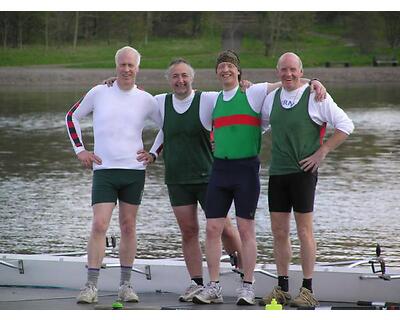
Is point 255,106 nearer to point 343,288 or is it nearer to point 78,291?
point 343,288

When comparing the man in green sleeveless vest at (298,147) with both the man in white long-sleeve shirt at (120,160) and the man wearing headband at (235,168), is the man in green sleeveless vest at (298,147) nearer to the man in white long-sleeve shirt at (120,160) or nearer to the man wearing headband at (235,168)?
the man wearing headband at (235,168)

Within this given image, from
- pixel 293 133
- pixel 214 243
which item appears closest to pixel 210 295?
pixel 214 243

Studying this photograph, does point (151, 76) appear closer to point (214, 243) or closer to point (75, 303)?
point (75, 303)

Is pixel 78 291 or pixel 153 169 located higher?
pixel 153 169

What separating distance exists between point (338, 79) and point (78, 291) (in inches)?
1505

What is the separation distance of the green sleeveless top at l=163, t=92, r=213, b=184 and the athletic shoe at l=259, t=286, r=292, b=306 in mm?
800

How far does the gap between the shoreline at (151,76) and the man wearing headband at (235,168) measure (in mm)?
31456

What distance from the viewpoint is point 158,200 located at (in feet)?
47.0

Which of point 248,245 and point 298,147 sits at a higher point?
point 298,147

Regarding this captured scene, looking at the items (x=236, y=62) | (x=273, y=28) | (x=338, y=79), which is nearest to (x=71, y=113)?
(x=236, y=62)

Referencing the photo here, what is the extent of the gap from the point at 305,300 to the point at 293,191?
0.65 meters

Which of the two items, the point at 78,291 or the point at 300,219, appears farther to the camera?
the point at 78,291

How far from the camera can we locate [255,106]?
7.15 metres
